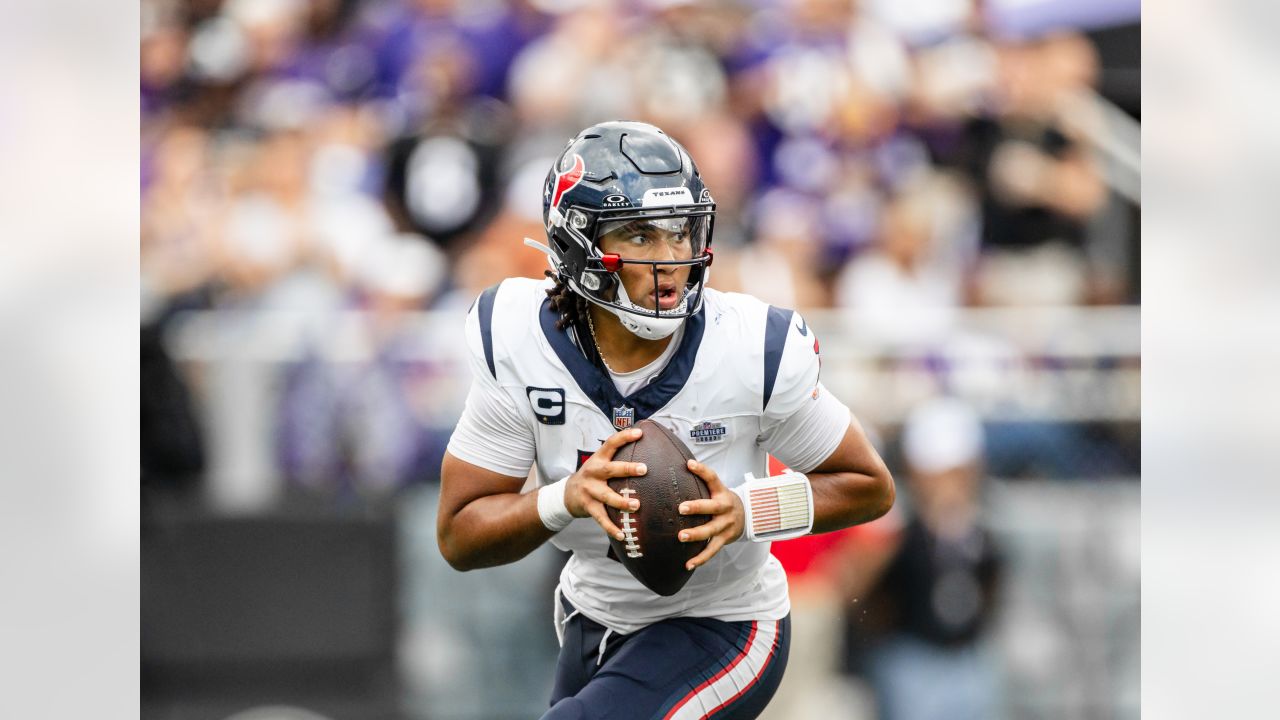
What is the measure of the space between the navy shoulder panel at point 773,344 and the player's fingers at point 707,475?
0.82 ft

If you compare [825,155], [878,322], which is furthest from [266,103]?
[878,322]

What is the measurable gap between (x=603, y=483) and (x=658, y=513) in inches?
4.6

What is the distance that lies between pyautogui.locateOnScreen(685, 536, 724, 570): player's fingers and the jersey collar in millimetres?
324

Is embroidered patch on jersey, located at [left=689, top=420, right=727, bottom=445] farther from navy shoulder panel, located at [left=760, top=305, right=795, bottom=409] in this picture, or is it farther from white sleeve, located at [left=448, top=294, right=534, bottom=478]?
white sleeve, located at [left=448, top=294, right=534, bottom=478]

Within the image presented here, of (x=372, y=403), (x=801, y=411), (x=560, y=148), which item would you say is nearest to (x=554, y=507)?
(x=801, y=411)

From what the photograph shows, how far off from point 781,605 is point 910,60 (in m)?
2.96

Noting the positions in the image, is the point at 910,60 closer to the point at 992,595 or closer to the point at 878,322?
the point at 878,322

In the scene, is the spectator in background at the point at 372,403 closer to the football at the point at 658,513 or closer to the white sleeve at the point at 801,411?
the white sleeve at the point at 801,411

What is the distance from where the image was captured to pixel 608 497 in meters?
2.30

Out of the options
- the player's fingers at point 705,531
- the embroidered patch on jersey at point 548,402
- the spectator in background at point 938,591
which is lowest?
the spectator in background at point 938,591

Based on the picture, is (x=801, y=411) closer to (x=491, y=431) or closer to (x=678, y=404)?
(x=678, y=404)

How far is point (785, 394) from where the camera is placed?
101 inches

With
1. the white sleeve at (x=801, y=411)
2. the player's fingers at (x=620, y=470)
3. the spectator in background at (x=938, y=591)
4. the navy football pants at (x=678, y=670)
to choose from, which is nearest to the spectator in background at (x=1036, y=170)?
the spectator in background at (x=938, y=591)

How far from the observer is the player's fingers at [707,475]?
2379mm
